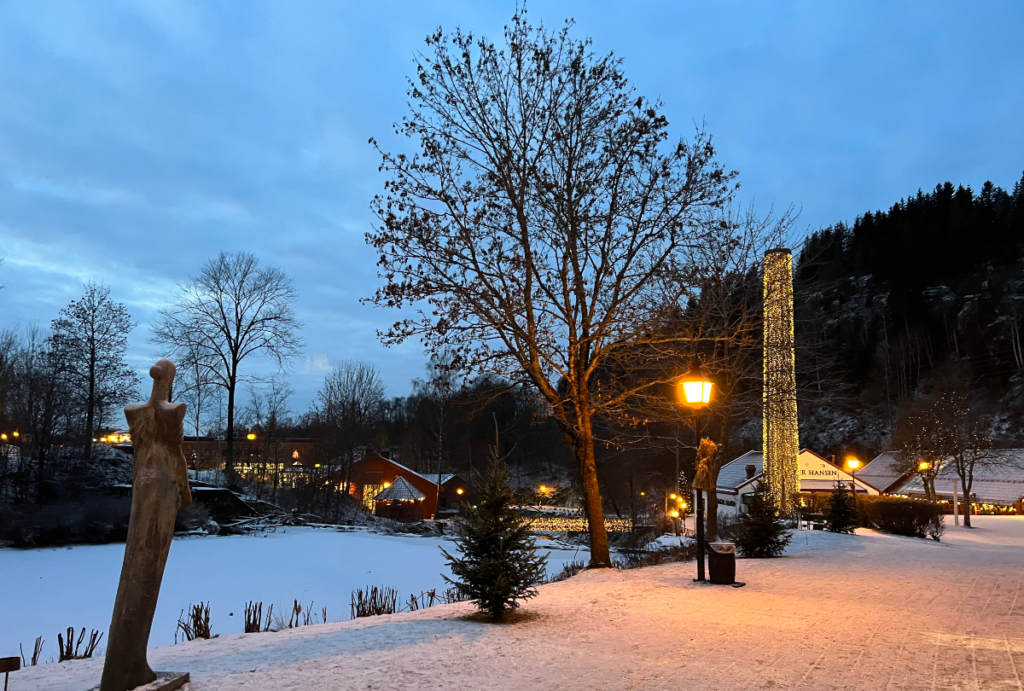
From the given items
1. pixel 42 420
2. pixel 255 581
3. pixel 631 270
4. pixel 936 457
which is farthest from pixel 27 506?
pixel 936 457

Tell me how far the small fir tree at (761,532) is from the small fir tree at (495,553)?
8.14 m

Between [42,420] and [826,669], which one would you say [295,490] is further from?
[826,669]

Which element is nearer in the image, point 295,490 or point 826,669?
point 826,669

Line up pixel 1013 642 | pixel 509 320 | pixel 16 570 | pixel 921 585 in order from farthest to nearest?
1. pixel 16 570
2. pixel 509 320
3. pixel 921 585
4. pixel 1013 642

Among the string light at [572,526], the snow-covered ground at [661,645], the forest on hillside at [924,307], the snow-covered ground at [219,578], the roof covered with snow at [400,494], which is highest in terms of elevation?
the forest on hillside at [924,307]

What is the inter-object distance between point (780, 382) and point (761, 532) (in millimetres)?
4610

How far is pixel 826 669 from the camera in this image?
575 centimetres

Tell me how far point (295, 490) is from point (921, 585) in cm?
3380

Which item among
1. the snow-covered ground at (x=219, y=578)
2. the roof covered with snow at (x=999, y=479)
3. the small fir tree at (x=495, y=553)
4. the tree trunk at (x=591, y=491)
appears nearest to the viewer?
the small fir tree at (x=495, y=553)

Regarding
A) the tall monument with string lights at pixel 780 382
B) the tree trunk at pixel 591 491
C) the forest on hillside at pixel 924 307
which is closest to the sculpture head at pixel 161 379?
the tree trunk at pixel 591 491

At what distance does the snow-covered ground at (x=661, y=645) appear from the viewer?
5430mm

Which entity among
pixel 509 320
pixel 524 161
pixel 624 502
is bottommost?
pixel 624 502

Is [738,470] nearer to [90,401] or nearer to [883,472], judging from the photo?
[883,472]

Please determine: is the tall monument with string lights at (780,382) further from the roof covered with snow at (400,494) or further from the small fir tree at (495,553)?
the roof covered with snow at (400,494)
